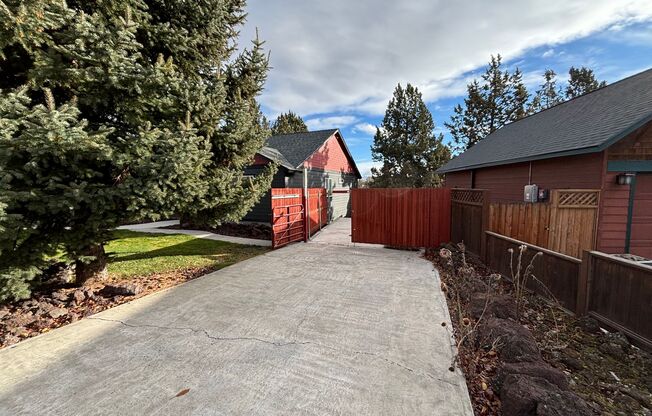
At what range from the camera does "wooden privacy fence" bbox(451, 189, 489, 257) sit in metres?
5.97

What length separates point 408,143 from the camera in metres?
20.2

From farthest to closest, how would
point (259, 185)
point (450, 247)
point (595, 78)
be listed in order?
1. point (595, 78)
2. point (450, 247)
3. point (259, 185)

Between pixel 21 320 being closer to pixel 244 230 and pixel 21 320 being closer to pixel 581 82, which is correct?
pixel 244 230

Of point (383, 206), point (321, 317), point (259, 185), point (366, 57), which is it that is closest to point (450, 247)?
point (383, 206)

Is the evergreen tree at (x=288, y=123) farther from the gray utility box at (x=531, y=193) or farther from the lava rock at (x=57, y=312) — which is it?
the lava rock at (x=57, y=312)

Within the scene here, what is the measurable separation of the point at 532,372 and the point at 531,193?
764 cm

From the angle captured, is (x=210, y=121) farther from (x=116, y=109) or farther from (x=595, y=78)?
(x=595, y=78)

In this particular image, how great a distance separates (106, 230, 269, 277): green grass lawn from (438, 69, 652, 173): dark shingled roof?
887 centimetres

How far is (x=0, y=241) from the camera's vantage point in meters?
3.05

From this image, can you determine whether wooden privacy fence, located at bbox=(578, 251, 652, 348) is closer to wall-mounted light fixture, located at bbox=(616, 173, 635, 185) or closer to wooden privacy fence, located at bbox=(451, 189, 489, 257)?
wooden privacy fence, located at bbox=(451, 189, 489, 257)

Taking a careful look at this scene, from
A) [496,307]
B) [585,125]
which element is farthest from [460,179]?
[496,307]

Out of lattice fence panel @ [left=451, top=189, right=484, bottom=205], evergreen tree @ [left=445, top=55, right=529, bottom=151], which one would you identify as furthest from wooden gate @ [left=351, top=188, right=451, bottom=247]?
evergreen tree @ [left=445, top=55, right=529, bottom=151]

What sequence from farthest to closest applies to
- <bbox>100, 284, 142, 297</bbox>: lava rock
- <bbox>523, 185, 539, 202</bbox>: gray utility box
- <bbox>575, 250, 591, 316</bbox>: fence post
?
1. <bbox>523, 185, 539, 202</bbox>: gray utility box
2. <bbox>100, 284, 142, 297</bbox>: lava rock
3. <bbox>575, 250, 591, 316</bbox>: fence post

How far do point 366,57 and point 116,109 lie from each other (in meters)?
8.57
